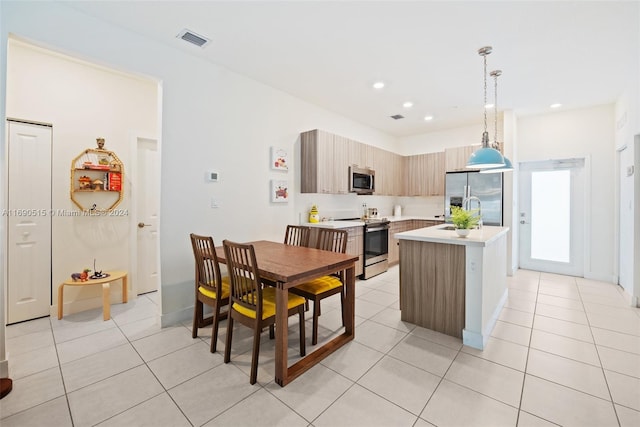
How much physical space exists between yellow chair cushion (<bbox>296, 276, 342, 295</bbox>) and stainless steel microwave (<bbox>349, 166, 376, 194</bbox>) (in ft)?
7.46

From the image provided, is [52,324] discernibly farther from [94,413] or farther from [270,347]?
[270,347]

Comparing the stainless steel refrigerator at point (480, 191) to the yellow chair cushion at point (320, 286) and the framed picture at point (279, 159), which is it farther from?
the yellow chair cushion at point (320, 286)

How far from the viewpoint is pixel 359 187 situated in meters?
4.93

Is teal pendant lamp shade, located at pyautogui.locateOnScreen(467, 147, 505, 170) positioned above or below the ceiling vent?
below

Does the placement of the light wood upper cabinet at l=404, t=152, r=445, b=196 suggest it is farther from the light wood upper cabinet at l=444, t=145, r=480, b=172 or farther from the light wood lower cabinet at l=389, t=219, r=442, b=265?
the light wood lower cabinet at l=389, t=219, r=442, b=265

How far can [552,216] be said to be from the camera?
491 centimetres

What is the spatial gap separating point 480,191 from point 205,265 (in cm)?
459

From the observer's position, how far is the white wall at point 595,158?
14.2 feet

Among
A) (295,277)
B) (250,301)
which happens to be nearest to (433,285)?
(295,277)

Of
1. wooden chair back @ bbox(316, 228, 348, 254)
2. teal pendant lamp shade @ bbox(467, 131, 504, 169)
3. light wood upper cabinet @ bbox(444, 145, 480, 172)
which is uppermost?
light wood upper cabinet @ bbox(444, 145, 480, 172)

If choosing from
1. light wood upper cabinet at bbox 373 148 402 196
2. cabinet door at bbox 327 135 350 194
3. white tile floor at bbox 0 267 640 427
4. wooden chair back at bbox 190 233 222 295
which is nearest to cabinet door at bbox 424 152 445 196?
light wood upper cabinet at bbox 373 148 402 196

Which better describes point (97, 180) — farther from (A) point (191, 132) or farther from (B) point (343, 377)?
(B) point (343, 377)

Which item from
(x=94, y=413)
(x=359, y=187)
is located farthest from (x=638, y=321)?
(x=94, y=413)

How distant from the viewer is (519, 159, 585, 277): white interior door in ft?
15.4
